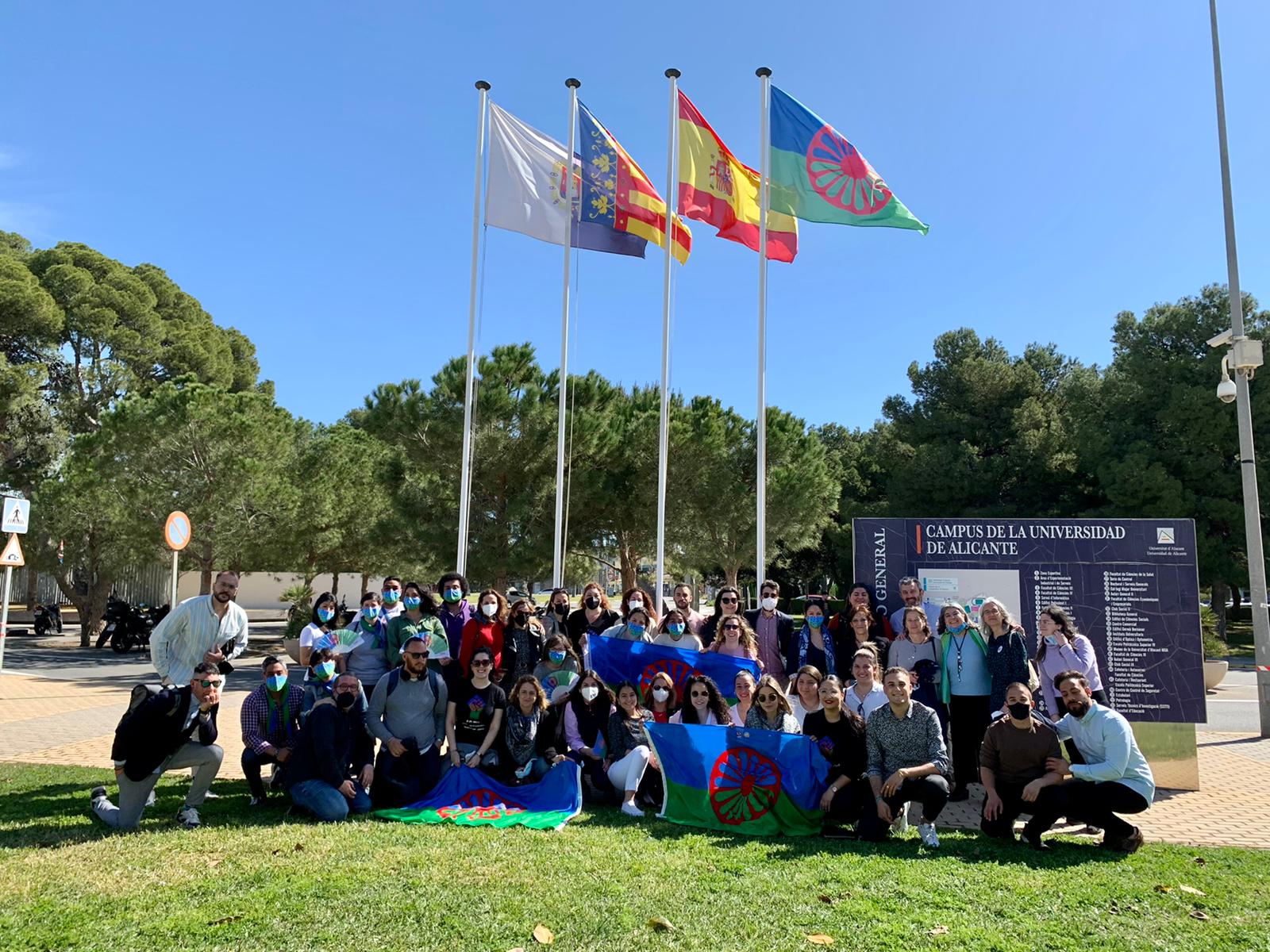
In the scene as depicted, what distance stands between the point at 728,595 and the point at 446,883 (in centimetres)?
429

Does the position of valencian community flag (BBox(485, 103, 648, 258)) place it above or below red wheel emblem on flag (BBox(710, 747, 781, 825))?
above

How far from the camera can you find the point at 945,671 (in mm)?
7648

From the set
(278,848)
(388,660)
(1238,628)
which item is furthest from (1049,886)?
(1238,628)

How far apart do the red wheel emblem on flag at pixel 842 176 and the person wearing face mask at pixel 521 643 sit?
8.01 metres

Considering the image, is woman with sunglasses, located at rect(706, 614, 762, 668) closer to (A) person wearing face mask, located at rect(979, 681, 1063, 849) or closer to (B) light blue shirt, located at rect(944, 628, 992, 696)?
(B) light blue shirt, located at rect(944, 628, 992, 696)

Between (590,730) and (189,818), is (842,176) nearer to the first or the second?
(590,730)

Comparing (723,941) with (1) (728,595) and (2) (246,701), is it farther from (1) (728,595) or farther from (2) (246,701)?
(2) (246,701)

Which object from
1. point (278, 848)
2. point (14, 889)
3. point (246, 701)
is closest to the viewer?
point (14, 889)

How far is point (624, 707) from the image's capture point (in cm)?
737

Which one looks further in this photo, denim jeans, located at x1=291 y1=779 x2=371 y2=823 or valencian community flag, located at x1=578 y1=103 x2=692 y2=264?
valencian community flag, located at x1=578 y1=103 x2=692 y2=264

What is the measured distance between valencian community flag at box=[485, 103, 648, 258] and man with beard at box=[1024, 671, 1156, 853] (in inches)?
372

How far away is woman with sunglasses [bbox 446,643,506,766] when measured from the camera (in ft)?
23.6

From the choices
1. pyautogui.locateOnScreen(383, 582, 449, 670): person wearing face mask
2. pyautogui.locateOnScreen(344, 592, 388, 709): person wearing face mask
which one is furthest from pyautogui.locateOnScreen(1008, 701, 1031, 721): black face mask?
pyautogui.locateOnScreen(344, 592, 388, 709): person wearing face mask

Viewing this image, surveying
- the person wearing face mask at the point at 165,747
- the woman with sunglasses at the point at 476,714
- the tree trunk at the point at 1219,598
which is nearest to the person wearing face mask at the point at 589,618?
the woman with sunglasses at the point at 476,714
